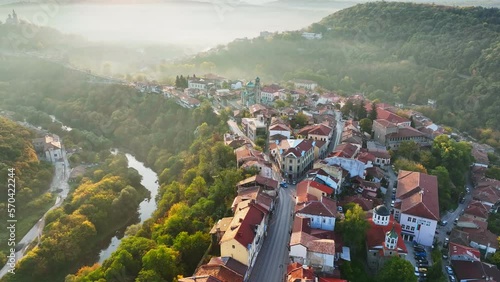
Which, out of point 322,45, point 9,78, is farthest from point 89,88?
point 322,45

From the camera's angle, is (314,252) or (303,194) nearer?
(314,252)

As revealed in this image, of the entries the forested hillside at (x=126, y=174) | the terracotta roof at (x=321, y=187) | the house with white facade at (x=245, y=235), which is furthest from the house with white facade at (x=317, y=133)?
the house with white facade at (x=245, y=235)

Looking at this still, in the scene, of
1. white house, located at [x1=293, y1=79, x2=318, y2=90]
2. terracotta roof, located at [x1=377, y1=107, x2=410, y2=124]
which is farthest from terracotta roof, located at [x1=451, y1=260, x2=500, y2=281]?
white house, located at [x1=293, y1=79, x2=318, y2=90]

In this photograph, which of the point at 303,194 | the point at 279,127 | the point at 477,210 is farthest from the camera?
the point at 279,127

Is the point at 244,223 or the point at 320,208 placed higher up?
the point at 244,223

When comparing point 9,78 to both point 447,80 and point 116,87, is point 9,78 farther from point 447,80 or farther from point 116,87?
point 447,80

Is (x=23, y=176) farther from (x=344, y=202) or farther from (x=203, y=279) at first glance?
(x=344, y=202)

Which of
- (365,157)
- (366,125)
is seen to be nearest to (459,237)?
(365,157)

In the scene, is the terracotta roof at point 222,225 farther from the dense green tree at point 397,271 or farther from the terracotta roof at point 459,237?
the terracotta roof at point 459,237
